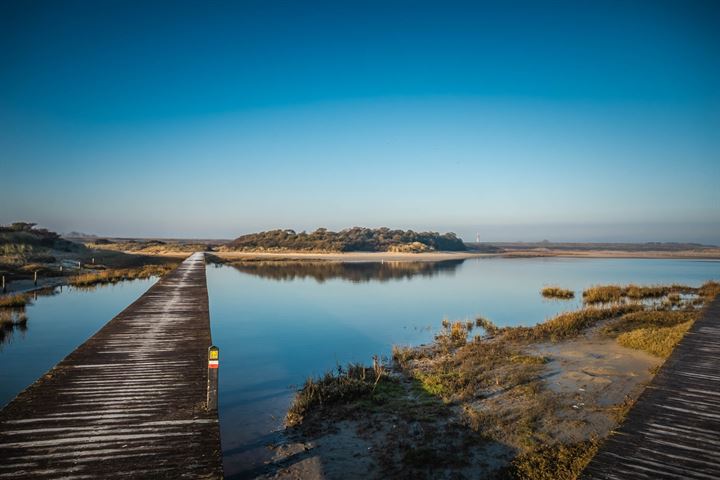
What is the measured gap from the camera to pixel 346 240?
98250 mm

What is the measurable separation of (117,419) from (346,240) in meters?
92.3

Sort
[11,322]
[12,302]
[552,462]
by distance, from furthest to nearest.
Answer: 1. [12,302]
2. [11,322]
3. [552,462]

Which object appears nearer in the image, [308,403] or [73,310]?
[308,403]

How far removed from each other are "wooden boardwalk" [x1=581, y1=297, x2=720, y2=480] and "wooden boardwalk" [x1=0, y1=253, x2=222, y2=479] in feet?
14.8

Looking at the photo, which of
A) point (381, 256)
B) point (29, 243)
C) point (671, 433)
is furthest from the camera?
point (381, 256)

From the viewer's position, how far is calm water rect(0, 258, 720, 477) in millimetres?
9375

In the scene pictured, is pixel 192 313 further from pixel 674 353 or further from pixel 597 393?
pixel 674 353

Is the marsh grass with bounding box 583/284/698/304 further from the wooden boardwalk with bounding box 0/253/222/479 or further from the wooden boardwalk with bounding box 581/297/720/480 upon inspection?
the wooden boardwalk with bounding box 0/253/222/479

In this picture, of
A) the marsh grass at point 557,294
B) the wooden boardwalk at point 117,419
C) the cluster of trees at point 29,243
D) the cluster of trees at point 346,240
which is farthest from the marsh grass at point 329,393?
the cluster of trees at point 346,240

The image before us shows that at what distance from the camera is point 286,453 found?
701 cm

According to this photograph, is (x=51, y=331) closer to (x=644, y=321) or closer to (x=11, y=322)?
(x=11, y=322)

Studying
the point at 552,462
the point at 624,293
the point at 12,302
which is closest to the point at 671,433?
the point at 552,462

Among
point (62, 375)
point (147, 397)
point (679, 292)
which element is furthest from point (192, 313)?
point (679, 292)

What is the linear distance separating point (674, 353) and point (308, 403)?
7680 millimetres
